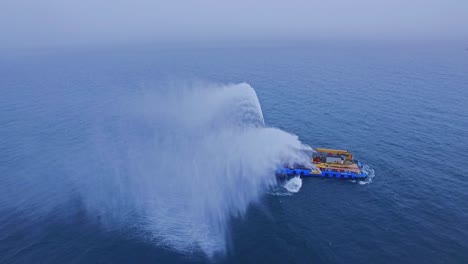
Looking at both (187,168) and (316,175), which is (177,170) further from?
(316,175)

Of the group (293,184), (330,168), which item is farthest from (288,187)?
(330,168)

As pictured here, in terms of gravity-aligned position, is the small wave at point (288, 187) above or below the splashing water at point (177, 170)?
below

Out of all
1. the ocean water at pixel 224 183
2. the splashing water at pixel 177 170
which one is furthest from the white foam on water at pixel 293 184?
the splashing water at pixel 177 170

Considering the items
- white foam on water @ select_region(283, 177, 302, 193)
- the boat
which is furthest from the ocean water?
the boat

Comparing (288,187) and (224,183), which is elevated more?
(224,183)

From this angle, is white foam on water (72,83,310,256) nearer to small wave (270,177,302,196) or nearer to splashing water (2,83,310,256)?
splashing water (2,83,310,256)

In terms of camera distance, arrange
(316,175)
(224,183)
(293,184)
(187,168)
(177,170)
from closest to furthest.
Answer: (224,183) < (177,170) < (293,184) < (187,168) < (316,175)

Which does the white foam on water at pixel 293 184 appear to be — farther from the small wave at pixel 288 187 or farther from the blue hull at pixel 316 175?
the blue hull at pixel 316 175
